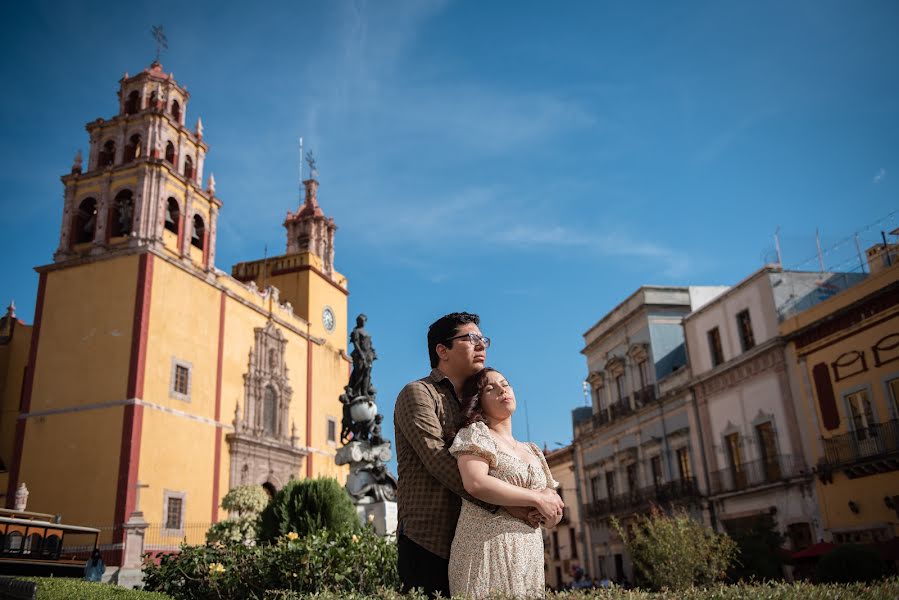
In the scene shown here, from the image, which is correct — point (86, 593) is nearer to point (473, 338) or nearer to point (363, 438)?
point (363, 438)

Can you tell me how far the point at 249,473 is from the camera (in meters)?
26.9

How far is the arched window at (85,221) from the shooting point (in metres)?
26.0

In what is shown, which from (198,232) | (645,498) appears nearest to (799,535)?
(645,498)

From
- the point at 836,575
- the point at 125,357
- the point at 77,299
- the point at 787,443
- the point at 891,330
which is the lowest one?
the point at 836,575

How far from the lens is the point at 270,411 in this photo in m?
29.5

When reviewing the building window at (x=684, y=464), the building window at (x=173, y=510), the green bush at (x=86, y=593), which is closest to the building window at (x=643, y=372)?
the building window at (x=684, y=464)

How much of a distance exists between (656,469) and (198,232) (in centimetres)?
1949

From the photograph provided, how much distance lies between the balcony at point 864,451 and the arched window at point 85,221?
79.0 ft

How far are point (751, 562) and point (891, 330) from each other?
6.33 m

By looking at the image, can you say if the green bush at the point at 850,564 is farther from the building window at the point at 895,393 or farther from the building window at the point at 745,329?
the building window at the point at 745,329

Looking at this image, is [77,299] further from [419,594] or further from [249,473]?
[419,594]

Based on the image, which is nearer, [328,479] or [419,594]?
[419,594]

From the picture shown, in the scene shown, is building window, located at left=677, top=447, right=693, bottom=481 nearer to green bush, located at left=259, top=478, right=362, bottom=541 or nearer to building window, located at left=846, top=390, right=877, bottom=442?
building window, located at left=846, top=390, right=877, bottom=442

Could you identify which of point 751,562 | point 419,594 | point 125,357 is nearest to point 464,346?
point 419,594
